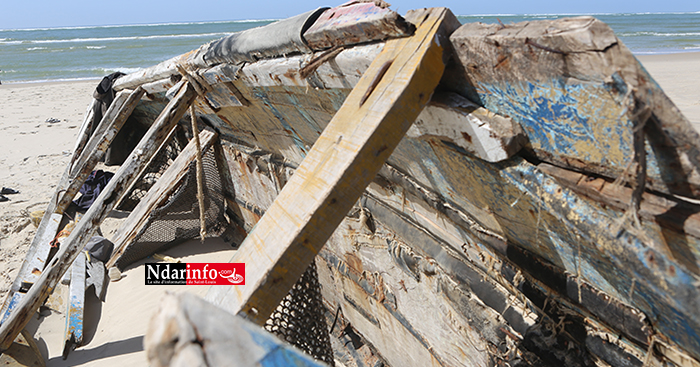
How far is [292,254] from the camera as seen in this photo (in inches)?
44.9

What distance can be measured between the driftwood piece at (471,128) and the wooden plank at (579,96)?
1.4 inches

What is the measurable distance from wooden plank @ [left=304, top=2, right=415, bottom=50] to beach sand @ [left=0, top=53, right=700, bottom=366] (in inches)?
53.4

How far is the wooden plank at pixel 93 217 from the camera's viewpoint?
9.72ft

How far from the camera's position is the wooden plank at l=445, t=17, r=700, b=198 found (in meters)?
0.85

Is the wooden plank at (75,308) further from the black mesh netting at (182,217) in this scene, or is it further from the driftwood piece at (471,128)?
the driftwood piece at (471,128)

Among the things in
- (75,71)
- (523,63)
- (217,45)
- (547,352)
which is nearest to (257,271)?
(523,63)

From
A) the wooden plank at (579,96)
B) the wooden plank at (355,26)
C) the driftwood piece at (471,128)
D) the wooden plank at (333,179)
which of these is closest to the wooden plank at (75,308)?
the wooden plank at (333,179)

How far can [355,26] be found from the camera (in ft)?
4.89

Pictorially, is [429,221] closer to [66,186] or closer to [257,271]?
[257,271]

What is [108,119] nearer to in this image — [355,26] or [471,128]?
[355,26]

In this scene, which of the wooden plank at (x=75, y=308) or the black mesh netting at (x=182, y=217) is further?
the black mesh netting at (x=182, y=217)

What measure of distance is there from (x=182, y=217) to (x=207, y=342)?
14.0 feet

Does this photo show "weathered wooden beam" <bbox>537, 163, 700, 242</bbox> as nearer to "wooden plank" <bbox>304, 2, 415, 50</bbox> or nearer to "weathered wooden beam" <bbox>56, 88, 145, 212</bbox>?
"wooden plank" <bbox>304, 2, 415, 50</bbox>

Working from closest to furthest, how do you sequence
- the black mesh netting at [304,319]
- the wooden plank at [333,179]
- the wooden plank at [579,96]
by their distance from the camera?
the wooden plank at [579,96], the wooden plank at [333,179], the black mesh netting at [304,319]
